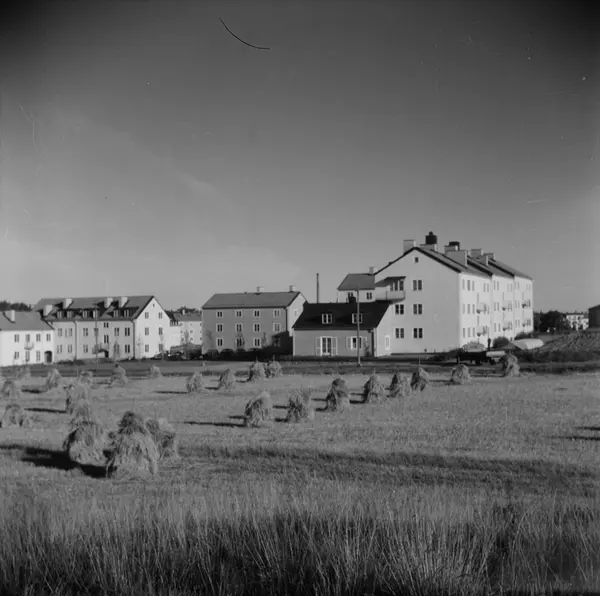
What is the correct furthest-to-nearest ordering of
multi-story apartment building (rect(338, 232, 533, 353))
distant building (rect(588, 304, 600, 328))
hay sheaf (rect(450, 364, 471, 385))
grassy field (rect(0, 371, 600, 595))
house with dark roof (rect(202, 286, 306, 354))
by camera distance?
house with dark roof (rect(202, 286, 306, 354)) < multi-story apartment building (rect(338, 232, 533, 353)) < distant building (rect(588, 304, 600, 328)) < hay sheaf (rect(450, 364, 471, 385)) < grassy field (rect(0, 371, 600, 595))

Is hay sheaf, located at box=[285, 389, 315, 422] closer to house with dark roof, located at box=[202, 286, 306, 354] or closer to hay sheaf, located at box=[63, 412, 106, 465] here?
hay sheaf, located at box=[63, 412, 106, 465]

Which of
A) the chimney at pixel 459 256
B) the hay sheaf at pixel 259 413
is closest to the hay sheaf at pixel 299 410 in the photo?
the hay sheaf at pixel 259 413

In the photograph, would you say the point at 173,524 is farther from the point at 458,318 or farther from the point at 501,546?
the point at 458,318

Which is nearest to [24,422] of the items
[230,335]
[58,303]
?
[230,335]

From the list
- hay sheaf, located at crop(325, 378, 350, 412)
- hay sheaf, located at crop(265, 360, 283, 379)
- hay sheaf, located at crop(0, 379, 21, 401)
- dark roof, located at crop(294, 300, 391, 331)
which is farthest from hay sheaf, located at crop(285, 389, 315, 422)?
dark roof, located at crop(294, 300, 391, 331)

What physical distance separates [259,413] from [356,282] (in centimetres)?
4194

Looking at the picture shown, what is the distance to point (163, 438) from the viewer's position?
40.2 ft

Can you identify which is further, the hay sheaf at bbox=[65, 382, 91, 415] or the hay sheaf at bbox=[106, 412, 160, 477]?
the hay sheaf at bbox=[65, 382, 91, 415]

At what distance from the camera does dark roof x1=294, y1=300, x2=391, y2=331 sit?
50156 mm

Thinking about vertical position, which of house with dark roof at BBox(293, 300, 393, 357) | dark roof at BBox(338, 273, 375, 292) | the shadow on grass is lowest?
the shadow on grass

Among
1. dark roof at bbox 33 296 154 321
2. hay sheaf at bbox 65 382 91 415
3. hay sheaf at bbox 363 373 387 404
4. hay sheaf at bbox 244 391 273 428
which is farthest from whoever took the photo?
dark roof at bbox 33 296 154 321

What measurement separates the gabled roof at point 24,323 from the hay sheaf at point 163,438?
48.0 metres

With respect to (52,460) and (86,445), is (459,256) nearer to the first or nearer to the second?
(86,445)

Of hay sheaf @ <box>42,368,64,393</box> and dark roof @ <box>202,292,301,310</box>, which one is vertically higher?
dark roof @ <box>202,292,301,310</box>
